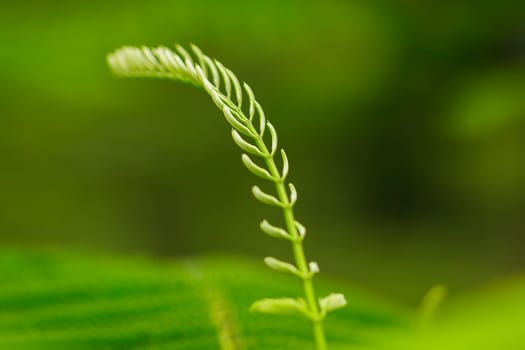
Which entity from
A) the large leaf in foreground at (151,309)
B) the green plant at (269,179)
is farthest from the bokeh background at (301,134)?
the green plant at (269,179)

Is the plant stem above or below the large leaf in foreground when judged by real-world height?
below

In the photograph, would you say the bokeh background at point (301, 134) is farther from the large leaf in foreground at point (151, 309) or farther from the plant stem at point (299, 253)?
the plant stem at point (299, 253)

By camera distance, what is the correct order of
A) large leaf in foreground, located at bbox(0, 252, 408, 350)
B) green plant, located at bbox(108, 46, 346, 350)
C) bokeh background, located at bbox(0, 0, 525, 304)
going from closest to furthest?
green plant, located at bbox(108, 46, 346, 350) → large leaf in foreground, located at bbox(0, 252, 408, 350) → bokeh background, located at bbox(0, 0, 525, 304)

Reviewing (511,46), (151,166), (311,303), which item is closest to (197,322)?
(311,303)

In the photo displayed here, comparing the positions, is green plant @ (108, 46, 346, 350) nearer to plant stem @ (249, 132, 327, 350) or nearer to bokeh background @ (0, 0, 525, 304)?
plant stem @ (249, 132, 327, 350)

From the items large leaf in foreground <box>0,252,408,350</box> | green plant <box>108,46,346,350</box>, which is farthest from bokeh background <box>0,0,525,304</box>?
green plant <box>108,46,346,350</box>

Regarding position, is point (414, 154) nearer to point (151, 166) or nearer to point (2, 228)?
point (151, 166)
